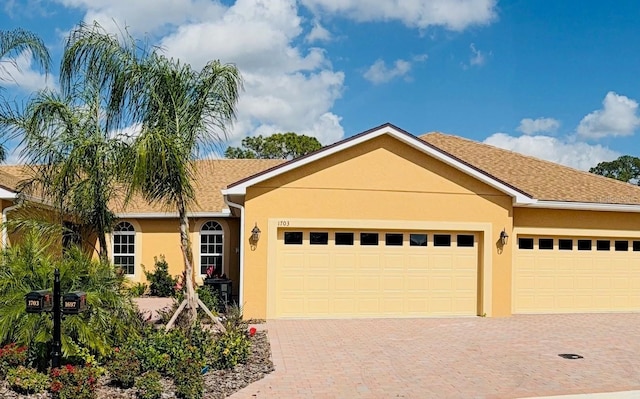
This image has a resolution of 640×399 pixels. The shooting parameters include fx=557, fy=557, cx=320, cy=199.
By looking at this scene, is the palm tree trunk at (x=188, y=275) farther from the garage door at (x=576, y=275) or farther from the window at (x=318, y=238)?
the garage door at (x=576, y=275)

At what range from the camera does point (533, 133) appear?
3741 centimetres

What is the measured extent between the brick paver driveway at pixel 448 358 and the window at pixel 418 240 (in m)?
1.99

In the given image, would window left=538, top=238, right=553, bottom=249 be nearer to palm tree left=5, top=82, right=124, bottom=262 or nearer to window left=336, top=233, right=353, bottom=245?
window left=336, top=233, right=353, bottom=245

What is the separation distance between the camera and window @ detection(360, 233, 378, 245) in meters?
14.7

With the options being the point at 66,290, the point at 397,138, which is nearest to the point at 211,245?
the point at 397,138

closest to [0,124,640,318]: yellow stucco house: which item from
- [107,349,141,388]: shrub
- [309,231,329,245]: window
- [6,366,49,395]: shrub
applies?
[309,231,329,245]: window

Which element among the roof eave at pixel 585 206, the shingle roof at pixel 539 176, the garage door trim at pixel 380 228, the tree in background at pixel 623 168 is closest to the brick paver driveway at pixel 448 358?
the garage door trim at pixel 380 228

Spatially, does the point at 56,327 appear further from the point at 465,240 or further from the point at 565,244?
the point at 565,244

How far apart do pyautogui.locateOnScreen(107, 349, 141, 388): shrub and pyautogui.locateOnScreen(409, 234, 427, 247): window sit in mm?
8501

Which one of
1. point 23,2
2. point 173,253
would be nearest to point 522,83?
point 173,253

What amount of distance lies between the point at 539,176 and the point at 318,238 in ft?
26.7

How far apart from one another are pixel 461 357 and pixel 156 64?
8.02 metres

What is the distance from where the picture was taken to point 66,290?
900cm

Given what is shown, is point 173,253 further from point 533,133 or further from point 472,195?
point 533,133
